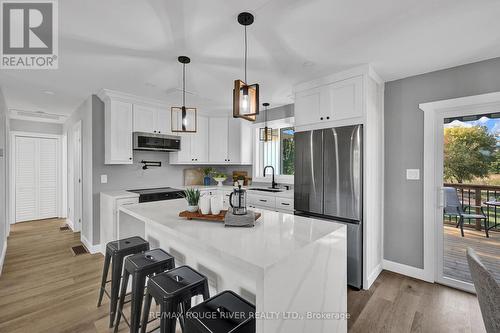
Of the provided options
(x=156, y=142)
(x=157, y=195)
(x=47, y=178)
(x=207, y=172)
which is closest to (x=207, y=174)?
(x=207, y=172)

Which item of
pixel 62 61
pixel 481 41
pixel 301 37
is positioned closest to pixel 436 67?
pixel 481 41

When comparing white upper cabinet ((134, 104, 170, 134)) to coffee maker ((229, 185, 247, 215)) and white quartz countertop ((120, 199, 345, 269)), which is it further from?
coffee maker ((229, 185, 247, 215))

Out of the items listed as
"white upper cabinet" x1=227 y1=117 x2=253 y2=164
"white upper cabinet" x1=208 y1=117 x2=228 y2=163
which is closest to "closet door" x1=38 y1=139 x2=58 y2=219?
"white upper cabinet" x1=208 y1=117 x2=228 y2=163

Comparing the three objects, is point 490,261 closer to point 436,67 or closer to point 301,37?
point 436,67

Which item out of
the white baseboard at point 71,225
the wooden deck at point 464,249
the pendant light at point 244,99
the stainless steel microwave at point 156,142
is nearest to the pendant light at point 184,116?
the pendant light at point 244,99

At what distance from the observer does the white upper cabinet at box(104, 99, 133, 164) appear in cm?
354

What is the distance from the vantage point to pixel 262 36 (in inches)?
78.2

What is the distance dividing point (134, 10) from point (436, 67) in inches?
119

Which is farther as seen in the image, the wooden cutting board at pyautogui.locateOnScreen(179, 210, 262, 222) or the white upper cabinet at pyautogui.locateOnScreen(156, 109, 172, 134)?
the white upper cabinet at pyautogui.locateOnScreen(156, 109, 172, 134)

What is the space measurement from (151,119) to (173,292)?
3.27 meters

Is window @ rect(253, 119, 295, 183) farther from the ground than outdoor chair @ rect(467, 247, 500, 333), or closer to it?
farther from the ground

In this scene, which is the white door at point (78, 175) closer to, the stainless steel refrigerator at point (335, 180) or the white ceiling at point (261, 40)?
the white ceiling at point (261, 40)

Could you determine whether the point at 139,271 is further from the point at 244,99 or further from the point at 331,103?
the point at 331,103

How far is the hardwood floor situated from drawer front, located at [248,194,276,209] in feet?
5.06
